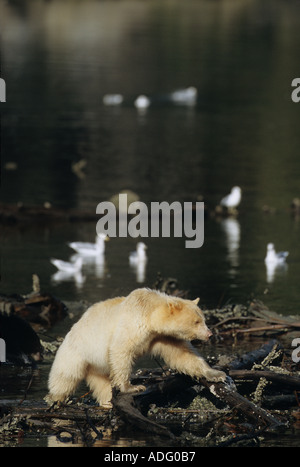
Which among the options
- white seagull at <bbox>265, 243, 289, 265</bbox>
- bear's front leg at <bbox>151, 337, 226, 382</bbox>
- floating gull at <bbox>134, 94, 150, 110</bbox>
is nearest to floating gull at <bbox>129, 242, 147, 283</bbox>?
white seagull at <bbox>265, 243, 289, 265</bbox>

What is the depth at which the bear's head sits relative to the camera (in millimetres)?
8805

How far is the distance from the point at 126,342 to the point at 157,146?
22.8 meters

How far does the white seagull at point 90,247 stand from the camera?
1775 cm

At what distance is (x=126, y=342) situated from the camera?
8.90 m

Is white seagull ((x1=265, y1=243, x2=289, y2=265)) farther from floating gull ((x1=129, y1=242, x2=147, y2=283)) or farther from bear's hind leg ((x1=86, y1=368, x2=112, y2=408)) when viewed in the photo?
bear's hind leg ((x1=86, y1=368, x2=112, y2=408))

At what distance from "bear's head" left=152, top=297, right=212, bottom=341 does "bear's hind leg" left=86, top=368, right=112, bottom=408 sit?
2.72 feet

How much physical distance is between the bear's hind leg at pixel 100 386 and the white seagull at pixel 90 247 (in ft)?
27.2

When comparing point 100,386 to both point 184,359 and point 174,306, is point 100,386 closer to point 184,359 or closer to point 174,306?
point 184,359

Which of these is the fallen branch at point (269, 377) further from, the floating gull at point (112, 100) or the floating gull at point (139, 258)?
the floating gull at point (112, 100)

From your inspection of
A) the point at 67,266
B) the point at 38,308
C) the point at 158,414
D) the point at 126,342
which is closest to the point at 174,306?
the point at 126,342

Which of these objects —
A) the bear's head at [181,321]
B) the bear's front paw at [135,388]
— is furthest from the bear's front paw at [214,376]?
the bear's front paw at [135,388]

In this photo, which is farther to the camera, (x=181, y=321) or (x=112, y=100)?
(x=112, y=100)

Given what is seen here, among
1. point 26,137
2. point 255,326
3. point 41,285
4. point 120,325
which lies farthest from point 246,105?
point 120,325

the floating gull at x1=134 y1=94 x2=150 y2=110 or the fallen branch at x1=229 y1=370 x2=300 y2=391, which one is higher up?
the floating gull at x1=134 y1=94 x2=150 y2=110
